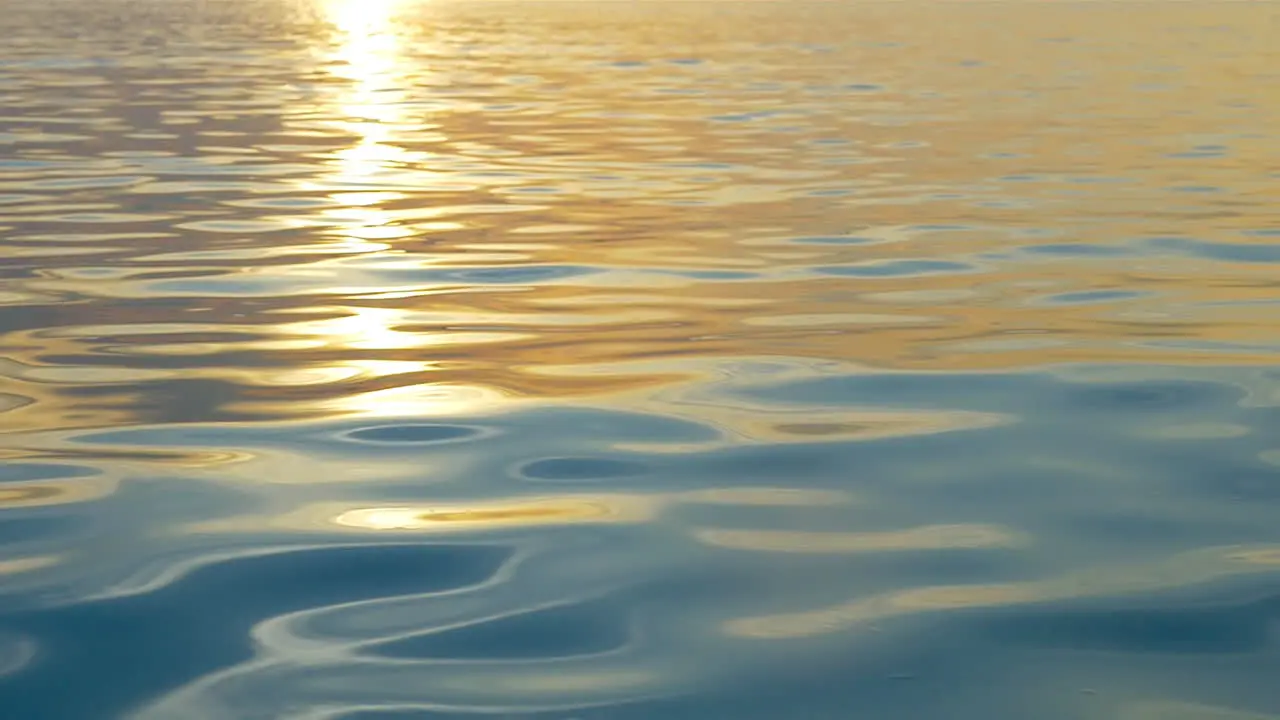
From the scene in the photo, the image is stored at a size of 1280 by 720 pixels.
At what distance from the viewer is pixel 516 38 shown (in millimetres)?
39562

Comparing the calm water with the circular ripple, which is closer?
the calm water

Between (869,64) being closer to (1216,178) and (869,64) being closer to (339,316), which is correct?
(1216,178)

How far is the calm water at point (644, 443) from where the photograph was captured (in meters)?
2.85

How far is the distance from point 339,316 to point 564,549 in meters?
2.77

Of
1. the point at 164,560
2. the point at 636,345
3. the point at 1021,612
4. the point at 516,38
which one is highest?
the point at 516,38

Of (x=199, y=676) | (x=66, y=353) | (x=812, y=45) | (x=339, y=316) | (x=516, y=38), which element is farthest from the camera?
(x=516, y=38)

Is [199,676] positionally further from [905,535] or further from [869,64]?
[869,64]

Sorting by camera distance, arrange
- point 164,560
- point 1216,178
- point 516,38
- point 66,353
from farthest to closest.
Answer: point 516,38, point 1216,178, point 66,353, point 164,560

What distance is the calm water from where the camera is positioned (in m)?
2.85

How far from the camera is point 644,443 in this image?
4348 mm

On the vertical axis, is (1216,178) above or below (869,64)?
below

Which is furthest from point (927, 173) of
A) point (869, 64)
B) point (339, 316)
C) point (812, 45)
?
point (812, 45)

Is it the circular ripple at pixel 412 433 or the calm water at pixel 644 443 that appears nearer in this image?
the calm water at pixel 644 443

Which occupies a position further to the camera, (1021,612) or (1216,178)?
(1216,178)
